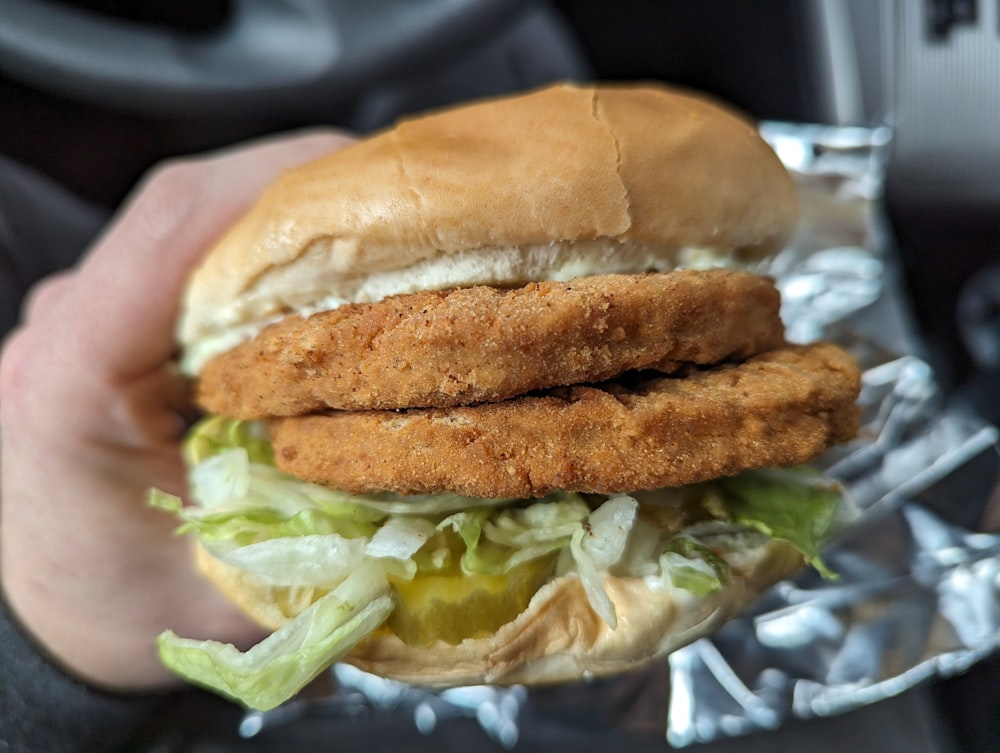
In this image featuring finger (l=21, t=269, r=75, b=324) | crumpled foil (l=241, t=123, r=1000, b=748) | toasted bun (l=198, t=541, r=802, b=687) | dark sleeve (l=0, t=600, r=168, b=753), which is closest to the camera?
toasted bun (l=198, t=541, r=802, b=687)

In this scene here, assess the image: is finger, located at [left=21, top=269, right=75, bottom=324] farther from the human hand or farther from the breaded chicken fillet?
the breaded chicken fillet

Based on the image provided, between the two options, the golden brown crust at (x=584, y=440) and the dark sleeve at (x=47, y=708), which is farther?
the dark sleeve at (x=47, y=708)

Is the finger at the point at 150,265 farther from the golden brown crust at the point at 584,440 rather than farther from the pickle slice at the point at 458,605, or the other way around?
the pickle slice at the point at 458,605

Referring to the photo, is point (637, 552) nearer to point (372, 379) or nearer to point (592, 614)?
point (592, 614)

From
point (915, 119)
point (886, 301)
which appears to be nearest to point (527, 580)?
point (886, 301)

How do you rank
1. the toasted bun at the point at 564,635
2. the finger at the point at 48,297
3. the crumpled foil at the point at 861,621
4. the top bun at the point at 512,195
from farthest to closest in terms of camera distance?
the finger at the point at 48,297 < the crumpled foil at the point at 861,621 < the toasted bun at the point at 564,635 < the top bun at the point at 512,195

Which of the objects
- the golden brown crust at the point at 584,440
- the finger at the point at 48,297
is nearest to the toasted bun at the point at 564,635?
the golden brown crust at the point at 584,440

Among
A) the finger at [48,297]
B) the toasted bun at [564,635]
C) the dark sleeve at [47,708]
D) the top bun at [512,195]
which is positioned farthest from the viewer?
the finger at [48,297]

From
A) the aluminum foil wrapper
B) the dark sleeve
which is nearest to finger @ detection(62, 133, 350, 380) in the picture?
the dark sleeve
